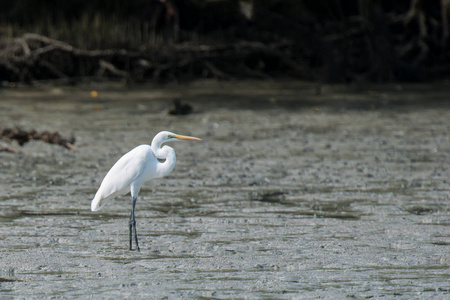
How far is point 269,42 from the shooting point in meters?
22.5

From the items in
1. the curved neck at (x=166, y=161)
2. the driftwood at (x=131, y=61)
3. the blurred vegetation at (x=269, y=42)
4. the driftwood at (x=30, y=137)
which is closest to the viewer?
the curved neck at (x=166, y=161)

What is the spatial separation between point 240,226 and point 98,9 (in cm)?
1861

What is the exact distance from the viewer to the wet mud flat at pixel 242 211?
17.3 ft

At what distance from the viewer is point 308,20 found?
22109 mm

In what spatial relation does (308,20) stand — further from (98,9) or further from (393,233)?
(393,233)

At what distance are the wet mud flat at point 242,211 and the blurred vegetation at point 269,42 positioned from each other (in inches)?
215

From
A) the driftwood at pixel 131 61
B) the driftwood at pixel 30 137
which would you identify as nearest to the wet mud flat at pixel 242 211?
the driftwood at pixel 30 137

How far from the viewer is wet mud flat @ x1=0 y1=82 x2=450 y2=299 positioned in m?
5.27

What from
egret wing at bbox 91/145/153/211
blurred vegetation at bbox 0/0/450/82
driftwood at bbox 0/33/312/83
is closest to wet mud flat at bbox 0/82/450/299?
egret wing at bbox 91/145/153/211

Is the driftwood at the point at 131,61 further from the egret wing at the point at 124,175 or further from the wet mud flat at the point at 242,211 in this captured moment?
the egret wing at the point at 124,175

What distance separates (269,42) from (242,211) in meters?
15.5

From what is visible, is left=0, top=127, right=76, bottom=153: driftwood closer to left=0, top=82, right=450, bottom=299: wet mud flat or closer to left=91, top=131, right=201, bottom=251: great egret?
left=0, top=82, right=450, bottom=299: wet mud flat

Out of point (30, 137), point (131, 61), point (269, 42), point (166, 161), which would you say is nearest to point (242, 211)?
point (166, 161)

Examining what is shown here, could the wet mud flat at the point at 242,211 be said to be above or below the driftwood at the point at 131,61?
below
